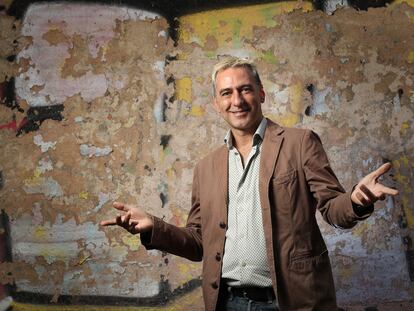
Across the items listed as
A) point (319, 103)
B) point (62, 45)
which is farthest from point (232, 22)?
point (62, 45)

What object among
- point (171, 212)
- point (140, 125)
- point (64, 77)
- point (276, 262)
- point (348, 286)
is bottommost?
point (348, 286)

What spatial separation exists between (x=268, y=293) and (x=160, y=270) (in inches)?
48.3

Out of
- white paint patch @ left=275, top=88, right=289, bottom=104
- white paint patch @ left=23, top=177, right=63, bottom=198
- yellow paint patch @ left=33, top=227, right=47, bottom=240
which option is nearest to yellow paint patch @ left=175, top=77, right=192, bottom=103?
white paint patch @ left=275, top=88, right=289, bottom=104

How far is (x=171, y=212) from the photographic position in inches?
109

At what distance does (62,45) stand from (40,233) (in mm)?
1235

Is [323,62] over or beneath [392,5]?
beneath

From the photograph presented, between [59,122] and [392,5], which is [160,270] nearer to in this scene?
[59,122]

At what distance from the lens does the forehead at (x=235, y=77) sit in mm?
1931

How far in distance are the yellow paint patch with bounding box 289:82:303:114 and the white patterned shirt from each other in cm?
89

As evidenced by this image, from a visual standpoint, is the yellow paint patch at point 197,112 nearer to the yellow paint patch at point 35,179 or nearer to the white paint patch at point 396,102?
the yellow paint patch at point 35,179

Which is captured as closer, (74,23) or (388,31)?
(388,31)

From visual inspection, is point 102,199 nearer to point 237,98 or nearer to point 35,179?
point 35,179

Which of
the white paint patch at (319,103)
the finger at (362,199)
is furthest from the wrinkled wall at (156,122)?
the finger at (362,199)

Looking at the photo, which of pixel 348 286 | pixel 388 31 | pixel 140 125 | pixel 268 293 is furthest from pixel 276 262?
pixel 388 31
